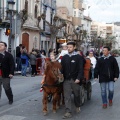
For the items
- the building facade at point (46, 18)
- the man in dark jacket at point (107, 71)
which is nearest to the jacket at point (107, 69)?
the man in dark jacket at point (107, 71)

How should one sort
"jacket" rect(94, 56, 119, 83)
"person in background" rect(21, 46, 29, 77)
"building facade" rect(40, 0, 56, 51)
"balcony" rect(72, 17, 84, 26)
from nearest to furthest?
"jacket" rect(94, 56, 119, 83)
"person in background" rect(21, 46, 29, 77)
"building facade" rect(40, 0, 56, 51)
"balcony" rect(72, 17, 84, 26)

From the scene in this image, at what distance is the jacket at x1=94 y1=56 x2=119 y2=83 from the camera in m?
11.1

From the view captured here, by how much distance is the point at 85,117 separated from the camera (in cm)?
991

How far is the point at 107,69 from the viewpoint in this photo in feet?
36.4

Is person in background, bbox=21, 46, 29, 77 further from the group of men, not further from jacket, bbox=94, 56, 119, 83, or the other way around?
jacket, bbox=94, 56, 119, 83

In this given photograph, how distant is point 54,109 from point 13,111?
1185mm

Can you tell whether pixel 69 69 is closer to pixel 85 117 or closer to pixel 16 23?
pixel 85 117

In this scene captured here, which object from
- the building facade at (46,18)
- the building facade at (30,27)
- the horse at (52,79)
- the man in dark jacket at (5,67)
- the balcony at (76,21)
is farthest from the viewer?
the balcony at (76,21)

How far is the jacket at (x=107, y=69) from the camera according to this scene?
11062 mm

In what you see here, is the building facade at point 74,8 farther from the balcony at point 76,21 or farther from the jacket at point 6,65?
the jacket at point 6,65

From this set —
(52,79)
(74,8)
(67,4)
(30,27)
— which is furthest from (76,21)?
(52,79)

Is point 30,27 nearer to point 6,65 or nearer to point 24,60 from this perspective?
point 24,60

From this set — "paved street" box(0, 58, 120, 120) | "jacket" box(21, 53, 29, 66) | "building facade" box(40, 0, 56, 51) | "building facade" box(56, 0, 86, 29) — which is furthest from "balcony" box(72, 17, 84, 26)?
"paved street" box(0, 58, 120, 120)

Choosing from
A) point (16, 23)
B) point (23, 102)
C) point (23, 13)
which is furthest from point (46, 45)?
point (23, 102)
